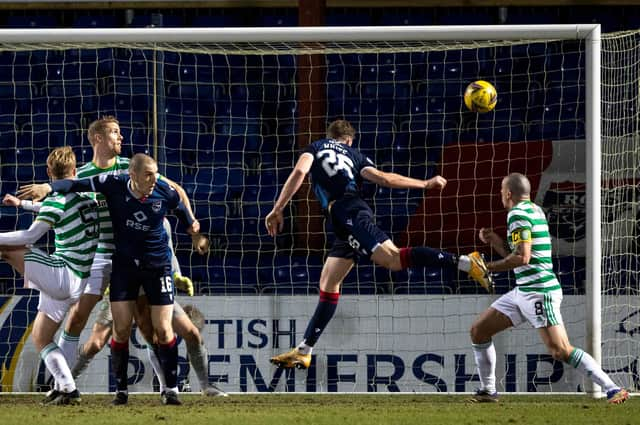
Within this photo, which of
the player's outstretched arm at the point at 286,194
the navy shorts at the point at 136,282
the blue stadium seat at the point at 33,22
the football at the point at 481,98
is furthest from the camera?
the blue stadium seat at the point at 33,22

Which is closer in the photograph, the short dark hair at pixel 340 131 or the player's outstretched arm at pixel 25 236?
the player's outstretched arm at pixel 25 236

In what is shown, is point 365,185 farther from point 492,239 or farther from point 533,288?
point 533,288

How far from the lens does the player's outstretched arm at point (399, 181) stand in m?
8.55

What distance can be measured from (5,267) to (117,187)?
4.25 metres

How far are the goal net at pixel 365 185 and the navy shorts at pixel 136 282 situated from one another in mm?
1891

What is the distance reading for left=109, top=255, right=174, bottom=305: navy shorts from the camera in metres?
8.12

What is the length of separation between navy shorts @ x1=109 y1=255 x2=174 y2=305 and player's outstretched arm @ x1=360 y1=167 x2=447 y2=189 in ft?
5.42

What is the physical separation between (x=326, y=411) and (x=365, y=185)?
194 inches

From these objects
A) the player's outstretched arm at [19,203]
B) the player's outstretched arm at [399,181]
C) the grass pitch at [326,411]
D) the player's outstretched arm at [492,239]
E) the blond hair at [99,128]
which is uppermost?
the blond hair at [99,128]

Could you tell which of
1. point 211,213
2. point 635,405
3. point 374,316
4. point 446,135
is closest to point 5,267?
point 211,213

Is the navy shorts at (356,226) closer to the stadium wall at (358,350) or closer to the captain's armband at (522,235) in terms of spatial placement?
the captain's armband at (522,235)

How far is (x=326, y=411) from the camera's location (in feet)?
26.8

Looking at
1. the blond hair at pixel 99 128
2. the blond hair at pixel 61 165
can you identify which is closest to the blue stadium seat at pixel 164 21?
the blond hair at pixel 99 128

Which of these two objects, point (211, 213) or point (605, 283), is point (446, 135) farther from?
point (605, 283)
